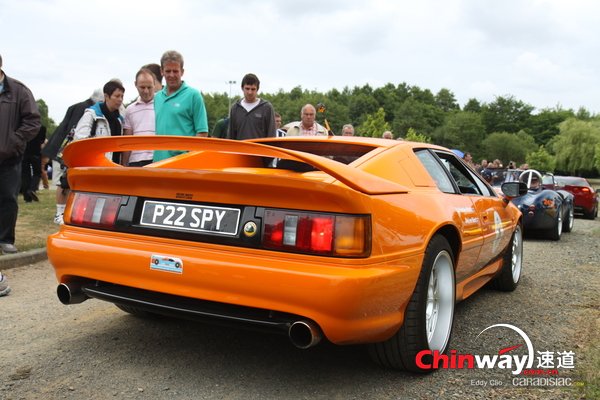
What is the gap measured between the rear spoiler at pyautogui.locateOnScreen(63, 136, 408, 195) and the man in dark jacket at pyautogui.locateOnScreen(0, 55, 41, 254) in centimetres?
254

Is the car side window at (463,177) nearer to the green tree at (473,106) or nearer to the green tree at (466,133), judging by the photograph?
the green tree at (466,133)

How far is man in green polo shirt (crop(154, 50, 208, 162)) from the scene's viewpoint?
473 cm

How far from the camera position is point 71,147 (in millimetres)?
2988

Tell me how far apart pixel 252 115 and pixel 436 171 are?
2898mm

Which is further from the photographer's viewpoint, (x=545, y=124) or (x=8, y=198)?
(x=545, y=124)

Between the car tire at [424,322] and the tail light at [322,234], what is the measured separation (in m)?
0.53

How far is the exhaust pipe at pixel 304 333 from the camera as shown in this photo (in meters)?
2.32

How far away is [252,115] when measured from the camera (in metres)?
5.96

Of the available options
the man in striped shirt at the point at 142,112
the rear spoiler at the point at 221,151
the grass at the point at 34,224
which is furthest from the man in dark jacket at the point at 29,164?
the rear spoiler at the point at 221,151

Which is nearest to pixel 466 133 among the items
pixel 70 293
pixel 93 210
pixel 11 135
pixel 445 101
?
pixel 445 101

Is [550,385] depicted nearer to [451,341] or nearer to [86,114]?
[451,341]

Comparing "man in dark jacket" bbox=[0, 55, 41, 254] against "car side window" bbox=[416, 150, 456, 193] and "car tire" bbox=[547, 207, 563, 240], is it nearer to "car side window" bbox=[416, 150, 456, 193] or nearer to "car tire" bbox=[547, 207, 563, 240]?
"car side window" bbox=[416, 150, 456, 193]

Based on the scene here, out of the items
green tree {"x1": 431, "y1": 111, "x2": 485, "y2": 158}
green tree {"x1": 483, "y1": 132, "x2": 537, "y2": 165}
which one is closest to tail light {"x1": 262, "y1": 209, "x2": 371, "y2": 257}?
green tree {"x1": 483, "y1": 132, "x2": 537, "y2": 165}

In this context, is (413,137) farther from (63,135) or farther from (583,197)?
(63,135)
